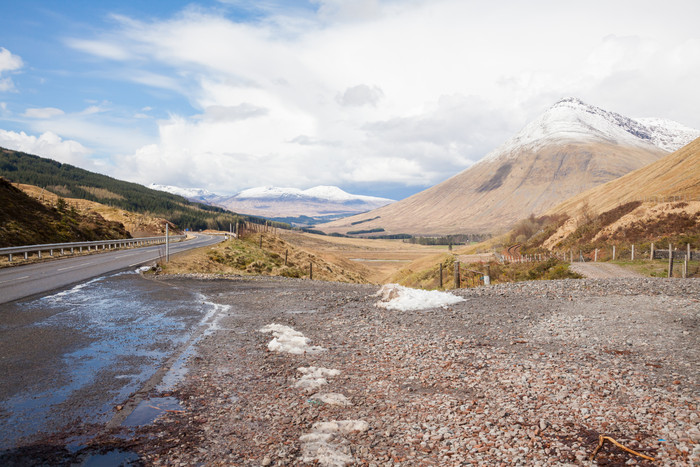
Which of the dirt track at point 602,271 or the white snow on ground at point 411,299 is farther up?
the dirt track at point 602,271

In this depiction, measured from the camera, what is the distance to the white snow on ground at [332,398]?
672cm

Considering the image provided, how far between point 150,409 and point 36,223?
152 feet

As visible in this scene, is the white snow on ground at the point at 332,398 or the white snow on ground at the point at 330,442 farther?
the white snow on ground at the point at 332,398

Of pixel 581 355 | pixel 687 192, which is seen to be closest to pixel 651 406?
pixel 581 355

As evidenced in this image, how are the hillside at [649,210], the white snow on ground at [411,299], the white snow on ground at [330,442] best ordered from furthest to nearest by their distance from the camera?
the hillside at [649,210]
the white snow on ground at [411,299]
the white snow on ground at [330,442]

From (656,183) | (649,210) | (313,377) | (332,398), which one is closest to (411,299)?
(313,377)

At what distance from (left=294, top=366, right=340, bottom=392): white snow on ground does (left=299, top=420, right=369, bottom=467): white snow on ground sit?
1.46 meters

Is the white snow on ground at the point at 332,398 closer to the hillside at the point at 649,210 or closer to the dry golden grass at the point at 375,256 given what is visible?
the hillside at the point at 649,210

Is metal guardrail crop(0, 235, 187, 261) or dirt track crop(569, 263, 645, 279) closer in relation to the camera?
dirt track crop(569, 263, 645, 279)

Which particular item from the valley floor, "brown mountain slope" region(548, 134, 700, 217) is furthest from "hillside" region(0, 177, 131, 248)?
"brown mountain slope" region(548, 134, 700, 217)

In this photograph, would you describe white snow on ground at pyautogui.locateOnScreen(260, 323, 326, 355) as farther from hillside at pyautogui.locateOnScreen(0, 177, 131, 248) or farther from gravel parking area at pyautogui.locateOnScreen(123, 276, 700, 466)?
hillside at pyautogui.locateOnScreen(0, 177, 131, 248)

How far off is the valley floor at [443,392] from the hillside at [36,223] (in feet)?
115

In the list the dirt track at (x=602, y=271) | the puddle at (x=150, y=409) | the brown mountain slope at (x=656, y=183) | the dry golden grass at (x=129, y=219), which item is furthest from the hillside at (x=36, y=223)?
the brown mountain slope at (x=656, y=183)

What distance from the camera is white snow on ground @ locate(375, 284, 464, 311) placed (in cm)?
1477
